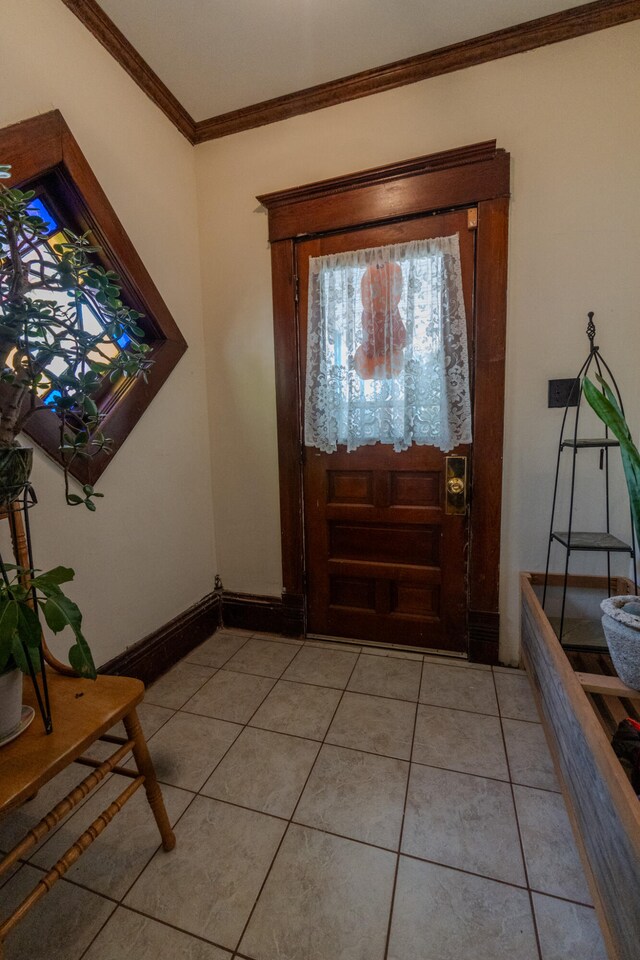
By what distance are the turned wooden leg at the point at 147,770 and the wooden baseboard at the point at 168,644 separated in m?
0.71

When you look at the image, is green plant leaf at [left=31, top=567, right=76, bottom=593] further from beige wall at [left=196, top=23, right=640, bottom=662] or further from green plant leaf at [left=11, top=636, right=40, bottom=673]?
beige wall at [left=196, top=23, right=640, bottom=662]

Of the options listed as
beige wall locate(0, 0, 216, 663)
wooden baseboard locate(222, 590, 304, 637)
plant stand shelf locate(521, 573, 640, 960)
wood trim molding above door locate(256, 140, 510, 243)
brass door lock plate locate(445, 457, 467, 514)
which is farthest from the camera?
wooden baseboard locate(222, 590, 304, 637)

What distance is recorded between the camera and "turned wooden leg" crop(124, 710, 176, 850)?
1.04 m

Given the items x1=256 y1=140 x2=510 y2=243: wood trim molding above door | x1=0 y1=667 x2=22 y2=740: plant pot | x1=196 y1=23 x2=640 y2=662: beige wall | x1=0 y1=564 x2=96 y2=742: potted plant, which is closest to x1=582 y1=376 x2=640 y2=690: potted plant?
x1=196 y1=23 x2=640 y2=662: beige wall

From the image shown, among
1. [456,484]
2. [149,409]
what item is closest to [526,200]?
[456,484]

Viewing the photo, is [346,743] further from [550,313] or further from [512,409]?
[550,313]

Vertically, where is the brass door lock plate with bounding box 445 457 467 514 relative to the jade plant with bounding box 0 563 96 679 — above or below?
above

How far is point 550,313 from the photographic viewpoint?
67.3 inches

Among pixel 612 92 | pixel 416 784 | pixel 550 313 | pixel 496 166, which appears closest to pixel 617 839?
pixel 416 784

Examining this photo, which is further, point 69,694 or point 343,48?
point 343,48

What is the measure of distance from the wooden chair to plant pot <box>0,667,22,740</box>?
1.3 inches

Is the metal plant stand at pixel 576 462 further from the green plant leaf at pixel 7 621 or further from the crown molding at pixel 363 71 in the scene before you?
the green plant leaf at pixel 7 621

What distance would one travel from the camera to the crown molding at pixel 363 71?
1545 millimetres

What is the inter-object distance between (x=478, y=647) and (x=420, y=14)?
273 centimetres
